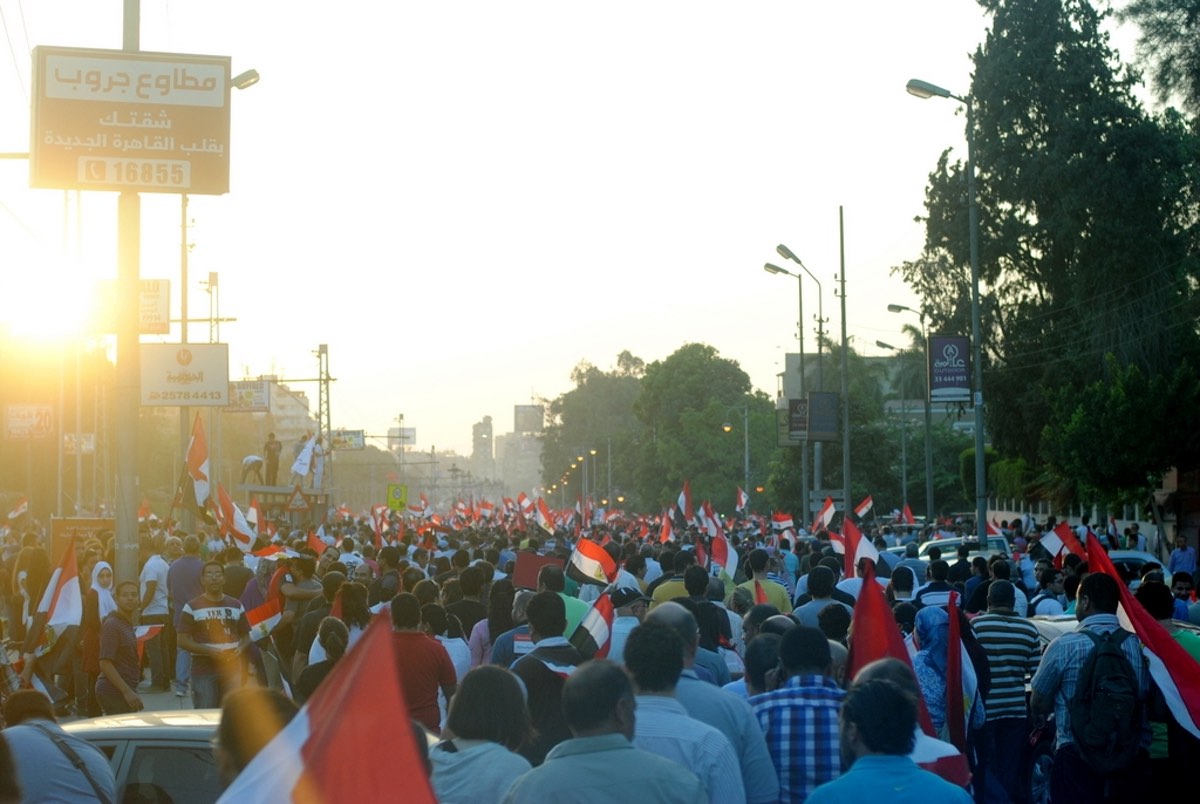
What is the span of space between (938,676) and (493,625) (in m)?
3.08

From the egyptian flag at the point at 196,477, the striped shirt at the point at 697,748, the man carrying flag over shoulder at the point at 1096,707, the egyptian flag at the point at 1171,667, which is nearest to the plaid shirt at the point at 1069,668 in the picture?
the man carrying flag over shoulder at the point at 1096,707

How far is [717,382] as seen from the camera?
108 metres

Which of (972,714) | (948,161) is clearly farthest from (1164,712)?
(948,161)

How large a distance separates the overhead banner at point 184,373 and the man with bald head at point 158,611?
181 inches

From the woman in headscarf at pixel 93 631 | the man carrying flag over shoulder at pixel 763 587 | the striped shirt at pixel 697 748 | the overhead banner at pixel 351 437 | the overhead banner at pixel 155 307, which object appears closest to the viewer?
the striped shirt at pixel 697 748

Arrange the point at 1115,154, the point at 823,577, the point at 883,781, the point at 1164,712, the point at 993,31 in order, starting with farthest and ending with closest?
the point at 993,31 → the point at 1115,154 → the point at 823,577 → the point at 1164,712 → the point at 883,781

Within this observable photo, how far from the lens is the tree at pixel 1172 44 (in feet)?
106

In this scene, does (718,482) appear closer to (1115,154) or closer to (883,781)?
(1115,154)

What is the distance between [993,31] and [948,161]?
14.3 feet

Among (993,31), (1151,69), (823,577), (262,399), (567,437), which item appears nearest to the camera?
(823,577)

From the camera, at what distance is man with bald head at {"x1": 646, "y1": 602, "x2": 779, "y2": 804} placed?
6.13 meters

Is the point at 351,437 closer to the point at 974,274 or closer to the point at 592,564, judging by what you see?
the point at 974,274

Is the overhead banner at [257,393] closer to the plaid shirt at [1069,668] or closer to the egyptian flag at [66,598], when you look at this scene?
the egyptian flag at [66,598]

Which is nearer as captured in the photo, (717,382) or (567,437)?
(717,382)
